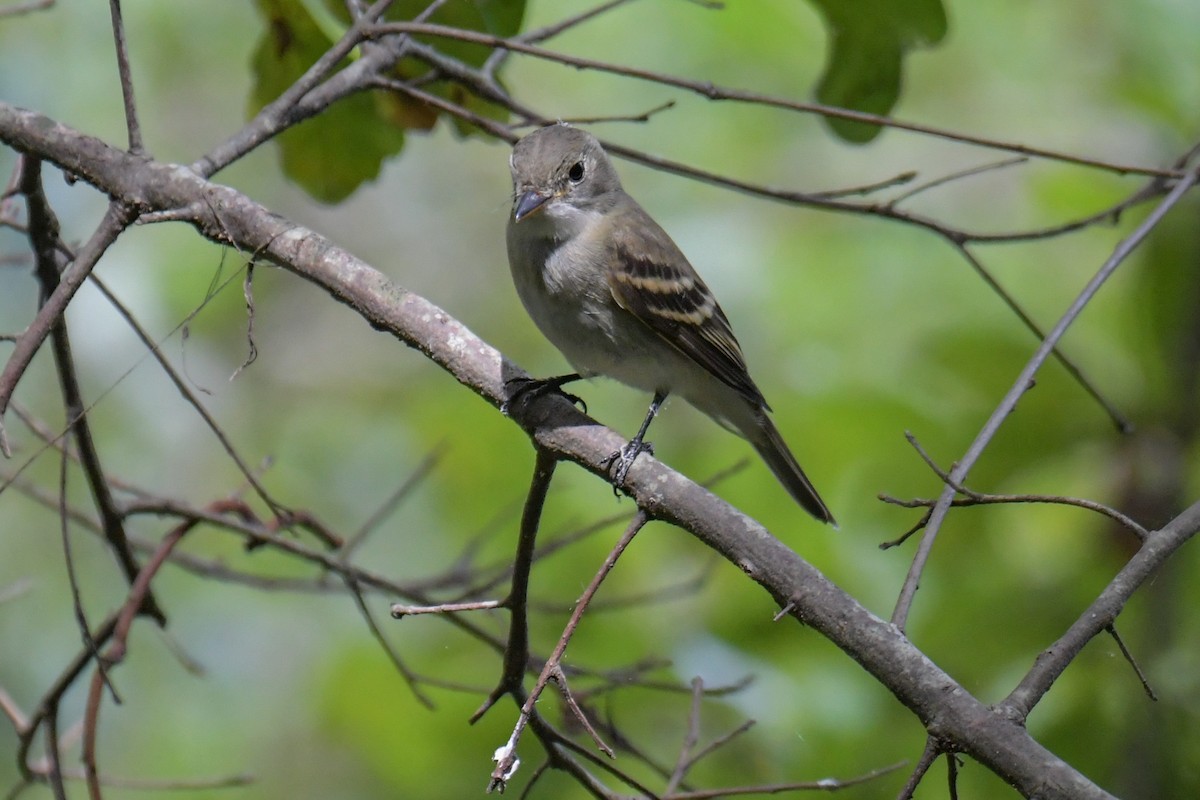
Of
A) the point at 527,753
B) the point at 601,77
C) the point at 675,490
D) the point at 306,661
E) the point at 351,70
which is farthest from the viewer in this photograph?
the point at 601,77

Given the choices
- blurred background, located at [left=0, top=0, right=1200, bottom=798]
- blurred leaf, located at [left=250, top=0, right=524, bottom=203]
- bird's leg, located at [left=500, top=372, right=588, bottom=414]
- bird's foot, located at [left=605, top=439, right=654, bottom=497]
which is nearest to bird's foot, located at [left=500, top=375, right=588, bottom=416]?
bird's leg, located at [left=500, top=372, right=588, bottom=414]

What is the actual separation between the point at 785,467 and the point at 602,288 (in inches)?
37.1

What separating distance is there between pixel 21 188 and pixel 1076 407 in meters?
2.81

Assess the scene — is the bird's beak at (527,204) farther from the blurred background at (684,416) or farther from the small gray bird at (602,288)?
the blurred background at (684,416)

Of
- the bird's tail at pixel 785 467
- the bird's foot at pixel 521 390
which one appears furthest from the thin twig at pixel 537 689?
the bird's tail at pixel 785 467

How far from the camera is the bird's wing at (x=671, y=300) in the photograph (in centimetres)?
353

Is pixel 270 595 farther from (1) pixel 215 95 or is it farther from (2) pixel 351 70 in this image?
(2) pixel 351 70

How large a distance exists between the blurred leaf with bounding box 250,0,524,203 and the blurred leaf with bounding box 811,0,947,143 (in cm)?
84

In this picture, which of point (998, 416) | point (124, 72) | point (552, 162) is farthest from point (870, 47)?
point (124, 72)

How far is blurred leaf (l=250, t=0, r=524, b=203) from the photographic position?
3.14 metres

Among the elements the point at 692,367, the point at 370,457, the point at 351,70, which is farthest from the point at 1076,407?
the point at 370,457

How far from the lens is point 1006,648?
10.6 ft

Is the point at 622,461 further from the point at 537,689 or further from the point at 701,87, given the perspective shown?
the point at 701,87

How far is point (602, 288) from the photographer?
3.46 m
